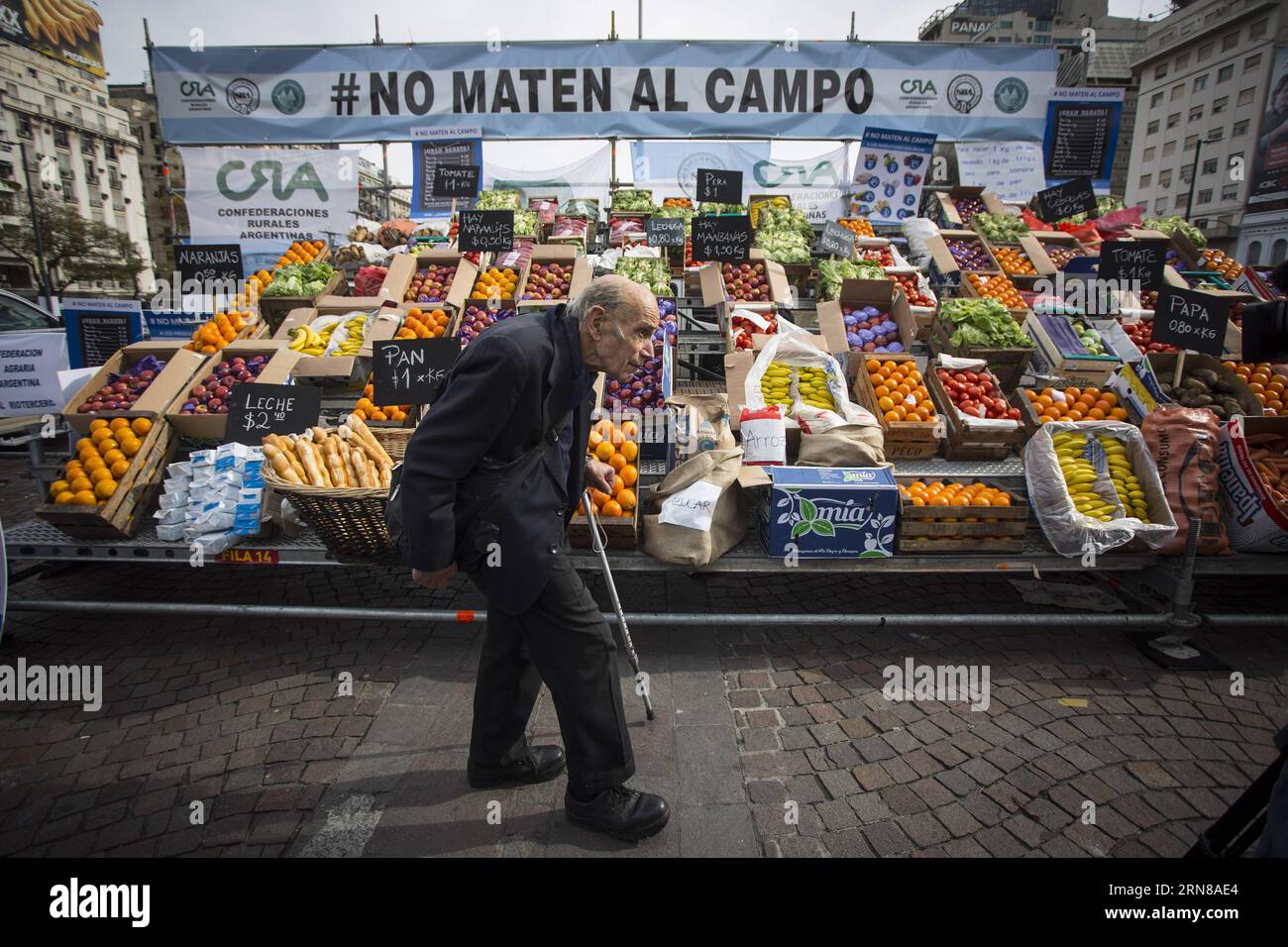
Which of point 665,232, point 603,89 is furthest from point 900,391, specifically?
point 603,89

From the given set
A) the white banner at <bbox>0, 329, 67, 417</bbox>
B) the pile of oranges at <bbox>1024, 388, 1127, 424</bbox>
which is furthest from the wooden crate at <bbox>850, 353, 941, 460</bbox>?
the white banner at <bbox>0, 329, 67, 417</bbox>

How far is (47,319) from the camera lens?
25.2ft

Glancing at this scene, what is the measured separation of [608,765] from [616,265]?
558 cm

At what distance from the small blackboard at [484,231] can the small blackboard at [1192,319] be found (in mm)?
5663

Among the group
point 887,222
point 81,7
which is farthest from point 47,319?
point 81,7

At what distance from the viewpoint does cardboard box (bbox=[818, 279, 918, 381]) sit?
5055 mm

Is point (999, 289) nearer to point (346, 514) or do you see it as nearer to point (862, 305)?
point (862, 305)

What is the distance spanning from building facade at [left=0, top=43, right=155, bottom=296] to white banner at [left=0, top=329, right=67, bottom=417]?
49266mm

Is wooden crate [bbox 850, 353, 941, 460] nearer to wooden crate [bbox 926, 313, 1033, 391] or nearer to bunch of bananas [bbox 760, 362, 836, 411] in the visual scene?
bunch of bananas [bbox 760, 362, 836, 411]

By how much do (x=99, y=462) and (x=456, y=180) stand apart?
6.43 meters

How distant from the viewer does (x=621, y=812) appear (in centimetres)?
228

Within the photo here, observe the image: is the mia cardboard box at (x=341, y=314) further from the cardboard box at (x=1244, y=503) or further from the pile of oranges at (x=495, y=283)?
the cardboard box at (x=1244, y=503)

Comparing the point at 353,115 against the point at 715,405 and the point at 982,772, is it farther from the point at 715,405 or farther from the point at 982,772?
the point at 982,772

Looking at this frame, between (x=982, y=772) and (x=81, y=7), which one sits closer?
(x=982, y=772)
